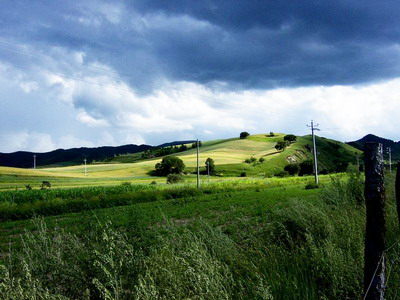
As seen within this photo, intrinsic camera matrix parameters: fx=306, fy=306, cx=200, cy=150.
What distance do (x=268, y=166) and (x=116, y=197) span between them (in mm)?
84965

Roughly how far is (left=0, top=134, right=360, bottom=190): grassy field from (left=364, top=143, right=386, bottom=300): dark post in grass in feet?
248

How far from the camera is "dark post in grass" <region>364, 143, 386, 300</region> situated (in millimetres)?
3541

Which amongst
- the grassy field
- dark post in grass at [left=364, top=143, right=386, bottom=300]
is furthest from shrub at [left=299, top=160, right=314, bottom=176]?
dark post in grass at [left=364, top=143, right=386, bottom=300]

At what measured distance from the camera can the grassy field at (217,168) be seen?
83938mm

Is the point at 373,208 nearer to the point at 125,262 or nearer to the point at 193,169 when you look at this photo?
the point at 125,262

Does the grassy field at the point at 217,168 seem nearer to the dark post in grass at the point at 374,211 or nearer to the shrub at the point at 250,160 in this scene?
the shrub at the point at 250,160

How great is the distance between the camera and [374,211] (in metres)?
3.61

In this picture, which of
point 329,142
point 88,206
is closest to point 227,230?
point 88,206

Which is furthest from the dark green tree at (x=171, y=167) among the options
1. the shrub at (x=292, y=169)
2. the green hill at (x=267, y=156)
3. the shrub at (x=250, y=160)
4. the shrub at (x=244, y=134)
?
the shrub at (x=244, y=134)

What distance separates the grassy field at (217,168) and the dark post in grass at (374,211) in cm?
7561

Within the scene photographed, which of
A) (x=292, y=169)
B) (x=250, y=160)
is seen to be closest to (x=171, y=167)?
(x=250, y=160)

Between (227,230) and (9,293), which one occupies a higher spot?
(9,293)

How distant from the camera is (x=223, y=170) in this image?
342ft

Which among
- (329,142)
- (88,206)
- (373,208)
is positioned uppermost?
(329,142)
